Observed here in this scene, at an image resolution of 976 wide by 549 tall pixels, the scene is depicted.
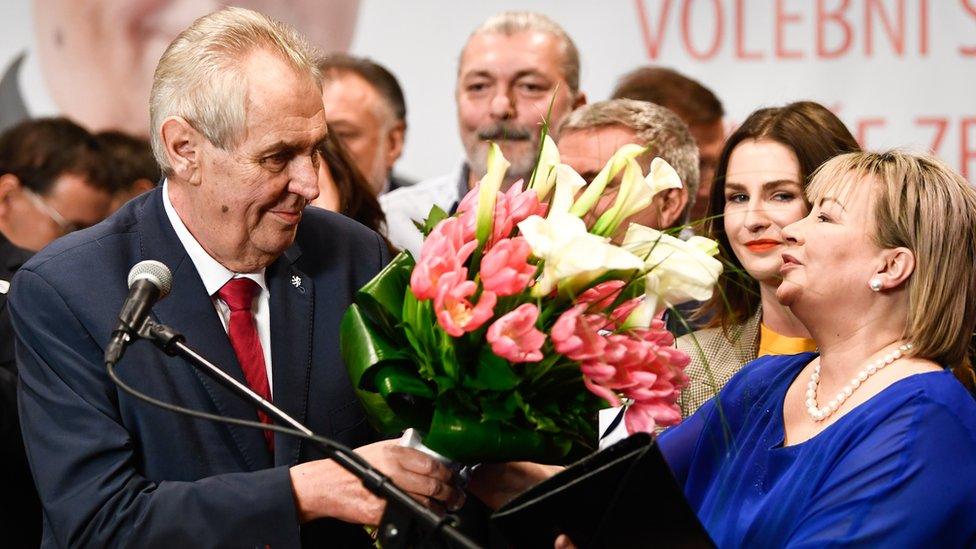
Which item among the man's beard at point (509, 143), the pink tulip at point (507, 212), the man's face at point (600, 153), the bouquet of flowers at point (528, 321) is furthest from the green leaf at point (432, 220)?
the man's beard at point (509, 143)

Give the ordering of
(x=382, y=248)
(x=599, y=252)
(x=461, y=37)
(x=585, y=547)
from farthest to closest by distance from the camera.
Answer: (x=461, y=37) → (x=382, y=248) → (x=585, y=547) → (x=599, y=252)

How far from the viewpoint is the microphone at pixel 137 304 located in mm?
2000

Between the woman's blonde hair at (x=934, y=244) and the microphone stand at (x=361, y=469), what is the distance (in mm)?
1059

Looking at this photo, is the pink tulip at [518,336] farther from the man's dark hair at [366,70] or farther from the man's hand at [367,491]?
the man's dark hair at [366,70]

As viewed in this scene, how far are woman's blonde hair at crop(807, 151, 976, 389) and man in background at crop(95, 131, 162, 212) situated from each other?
3.09m

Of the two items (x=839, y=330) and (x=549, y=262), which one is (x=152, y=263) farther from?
(x=839, y=330)

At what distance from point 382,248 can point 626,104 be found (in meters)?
1.14

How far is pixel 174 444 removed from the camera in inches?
94.7

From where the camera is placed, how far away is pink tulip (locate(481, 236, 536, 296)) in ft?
6.81

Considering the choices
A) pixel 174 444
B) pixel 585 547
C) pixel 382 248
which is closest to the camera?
pixel 585 547

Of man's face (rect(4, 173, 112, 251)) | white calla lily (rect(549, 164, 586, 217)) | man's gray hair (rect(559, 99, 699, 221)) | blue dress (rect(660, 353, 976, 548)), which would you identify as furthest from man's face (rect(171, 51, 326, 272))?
man's face (rect(4, 173, 112, 251))

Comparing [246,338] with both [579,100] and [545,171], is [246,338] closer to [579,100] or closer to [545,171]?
[545,171]

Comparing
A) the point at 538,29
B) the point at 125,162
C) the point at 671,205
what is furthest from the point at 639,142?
the point at 125,162

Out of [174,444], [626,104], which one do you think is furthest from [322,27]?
[174,444]
